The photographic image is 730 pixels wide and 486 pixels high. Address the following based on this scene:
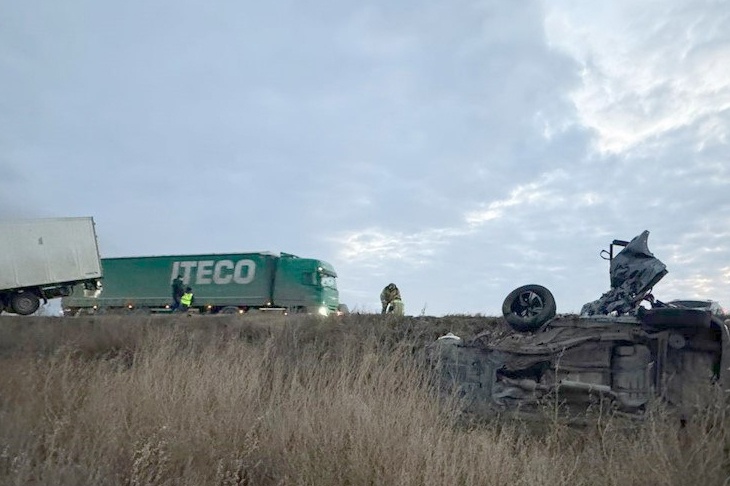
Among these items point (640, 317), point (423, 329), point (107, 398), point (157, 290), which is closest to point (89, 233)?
point (157, 290)

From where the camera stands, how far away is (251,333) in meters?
14.2

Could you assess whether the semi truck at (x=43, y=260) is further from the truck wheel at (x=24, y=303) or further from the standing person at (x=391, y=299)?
the standing person at (x=391, y=299)

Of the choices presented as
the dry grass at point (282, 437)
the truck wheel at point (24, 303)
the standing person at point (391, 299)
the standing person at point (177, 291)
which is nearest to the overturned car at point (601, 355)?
the dry grass at point (282, 437)

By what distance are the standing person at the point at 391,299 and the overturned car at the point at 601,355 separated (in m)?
6.67

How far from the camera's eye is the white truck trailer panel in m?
19.9

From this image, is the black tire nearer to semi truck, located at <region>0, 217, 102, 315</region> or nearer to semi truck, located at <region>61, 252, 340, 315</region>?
semi truck, located at <region>61, 252, 340, 315</region>

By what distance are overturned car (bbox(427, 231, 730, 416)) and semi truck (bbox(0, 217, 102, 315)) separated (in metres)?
17.2

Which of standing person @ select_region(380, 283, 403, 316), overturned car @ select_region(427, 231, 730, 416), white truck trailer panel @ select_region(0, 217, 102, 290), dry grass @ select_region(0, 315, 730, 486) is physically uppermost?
white truck trailer panel @ select_region(0, 217, 102, 290)

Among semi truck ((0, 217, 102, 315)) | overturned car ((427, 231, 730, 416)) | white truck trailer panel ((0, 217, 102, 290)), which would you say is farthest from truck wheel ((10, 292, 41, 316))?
overturned car ((427, 231, 730, 416))

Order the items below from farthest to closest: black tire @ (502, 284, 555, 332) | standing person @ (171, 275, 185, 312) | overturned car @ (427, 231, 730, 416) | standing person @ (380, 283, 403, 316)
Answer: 1. standing person @ (171, 275, 185, 312)
2. standing person @ (380, 283, 403, 316)
3. black tire @ (502, 284, 555, 332)
4. overturned car @ (427, 231, 730, 416)

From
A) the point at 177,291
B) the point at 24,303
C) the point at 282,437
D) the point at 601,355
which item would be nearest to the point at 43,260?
the point at 24,303

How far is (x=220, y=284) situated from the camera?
24625 millimetres

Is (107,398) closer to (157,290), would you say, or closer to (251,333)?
(251,333)

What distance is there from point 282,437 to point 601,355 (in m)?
4.89
